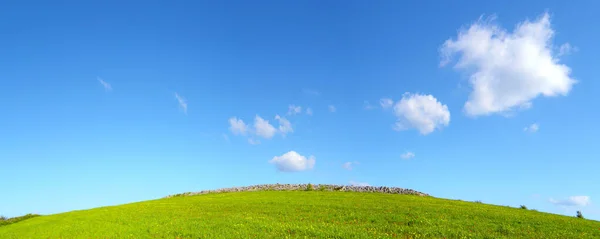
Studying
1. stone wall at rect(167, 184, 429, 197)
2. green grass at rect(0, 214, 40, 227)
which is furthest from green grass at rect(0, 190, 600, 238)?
green grass at rect(0, 214, 40, 227)

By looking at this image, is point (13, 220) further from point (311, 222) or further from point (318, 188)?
point (311, 222)

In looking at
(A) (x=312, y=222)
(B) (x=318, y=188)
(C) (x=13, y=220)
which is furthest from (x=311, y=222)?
(C) (x=13, y=220)

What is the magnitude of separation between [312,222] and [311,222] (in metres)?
0.08

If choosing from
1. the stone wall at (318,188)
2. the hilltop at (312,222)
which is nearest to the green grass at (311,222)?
the hilltop at (312,222)

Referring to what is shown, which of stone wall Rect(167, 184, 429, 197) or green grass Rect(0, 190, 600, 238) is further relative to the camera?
stone wall Rect(167, 184, 429, 197)

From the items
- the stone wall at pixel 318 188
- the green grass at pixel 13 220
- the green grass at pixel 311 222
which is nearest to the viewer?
the green grass at pixel 311 222

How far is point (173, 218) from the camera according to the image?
35219mm

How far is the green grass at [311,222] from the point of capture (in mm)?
25953

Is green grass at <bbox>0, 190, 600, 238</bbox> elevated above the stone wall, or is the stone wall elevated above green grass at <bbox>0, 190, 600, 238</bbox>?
the stone wall

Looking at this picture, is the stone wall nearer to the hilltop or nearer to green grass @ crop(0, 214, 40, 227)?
the hilltop

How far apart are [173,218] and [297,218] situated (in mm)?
12531

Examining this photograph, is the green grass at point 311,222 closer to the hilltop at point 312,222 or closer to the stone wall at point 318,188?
the hilltop at point 312,222

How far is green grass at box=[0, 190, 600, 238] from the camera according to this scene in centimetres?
2595

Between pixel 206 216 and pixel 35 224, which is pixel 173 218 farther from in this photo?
pixel 35 224
